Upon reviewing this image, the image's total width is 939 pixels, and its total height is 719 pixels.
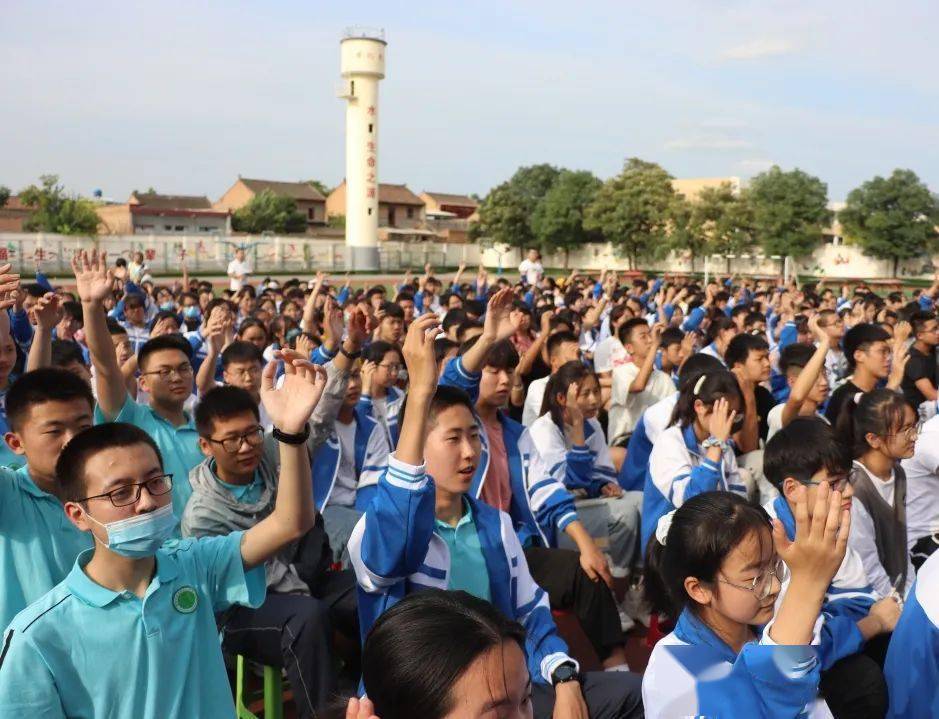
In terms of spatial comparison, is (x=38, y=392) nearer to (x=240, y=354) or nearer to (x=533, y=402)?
(x=240, y=354)

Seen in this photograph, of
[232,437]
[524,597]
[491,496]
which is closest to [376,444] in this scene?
[491,496]

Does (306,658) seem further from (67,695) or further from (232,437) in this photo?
(67,695)

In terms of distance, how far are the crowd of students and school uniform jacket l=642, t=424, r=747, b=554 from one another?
0.01 metres

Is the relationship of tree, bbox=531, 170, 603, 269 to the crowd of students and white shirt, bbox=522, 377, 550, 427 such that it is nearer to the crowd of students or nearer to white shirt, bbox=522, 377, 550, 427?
white shirt, bbox=522, 377, 550, 427

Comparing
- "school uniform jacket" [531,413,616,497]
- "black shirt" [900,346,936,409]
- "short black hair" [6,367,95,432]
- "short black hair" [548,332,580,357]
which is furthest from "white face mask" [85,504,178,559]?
A: "black shirt" [900,346,936,409]

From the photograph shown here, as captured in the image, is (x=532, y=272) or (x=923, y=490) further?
(x=532, y=272)

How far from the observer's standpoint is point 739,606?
2.27 metres

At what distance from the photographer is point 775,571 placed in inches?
92.6

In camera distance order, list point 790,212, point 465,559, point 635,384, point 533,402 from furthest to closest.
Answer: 1. point 790,212
2. point 635,384
3. point 533,402
4. point 465,559

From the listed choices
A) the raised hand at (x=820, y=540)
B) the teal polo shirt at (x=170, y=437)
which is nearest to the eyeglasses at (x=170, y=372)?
the teal polo shirt at (x=170, y=437)

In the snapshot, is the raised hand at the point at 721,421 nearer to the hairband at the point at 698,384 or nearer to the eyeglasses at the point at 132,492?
the hairband at the point at 698,384

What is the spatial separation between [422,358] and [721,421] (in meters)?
1.78

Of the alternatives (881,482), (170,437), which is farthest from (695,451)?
(170,437)

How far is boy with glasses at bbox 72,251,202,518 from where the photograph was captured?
11.2 ft
